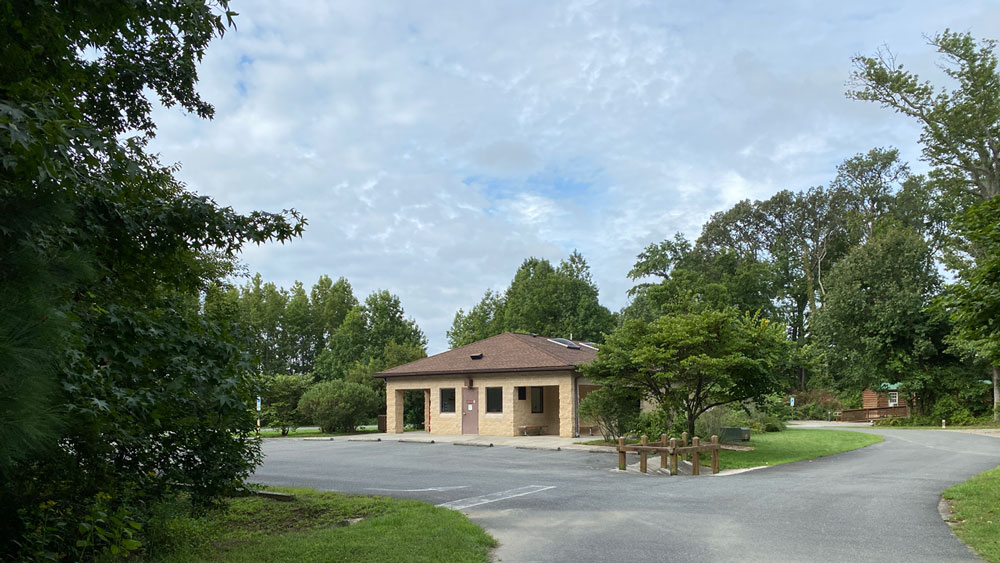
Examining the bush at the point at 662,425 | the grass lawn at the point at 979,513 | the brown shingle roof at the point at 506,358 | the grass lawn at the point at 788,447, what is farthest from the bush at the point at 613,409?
the grass lawn at the point at 979,513

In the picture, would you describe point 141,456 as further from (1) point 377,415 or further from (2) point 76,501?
(1) point 377,415

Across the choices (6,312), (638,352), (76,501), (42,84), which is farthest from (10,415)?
(638,352)

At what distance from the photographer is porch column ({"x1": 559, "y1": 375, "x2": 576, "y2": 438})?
28438 mm

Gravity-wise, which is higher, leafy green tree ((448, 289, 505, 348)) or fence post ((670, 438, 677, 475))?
leafy green tree ((448, 289, 505, 348))

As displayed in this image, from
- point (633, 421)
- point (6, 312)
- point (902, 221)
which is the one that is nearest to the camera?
point (6, 312)

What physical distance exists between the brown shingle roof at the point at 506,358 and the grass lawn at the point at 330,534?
59.1ft

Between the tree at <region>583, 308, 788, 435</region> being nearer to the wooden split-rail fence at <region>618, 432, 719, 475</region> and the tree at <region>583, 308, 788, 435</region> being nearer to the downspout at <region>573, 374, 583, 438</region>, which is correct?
the wooden split-rail fence at <region>618, 432, 719, 475</region>

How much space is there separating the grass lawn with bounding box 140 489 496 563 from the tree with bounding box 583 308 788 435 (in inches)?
388

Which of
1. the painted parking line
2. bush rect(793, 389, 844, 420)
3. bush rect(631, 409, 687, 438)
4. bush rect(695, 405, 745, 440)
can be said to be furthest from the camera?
bush rect(793, 389, 844, 420)

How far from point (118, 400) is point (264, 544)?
2793mm

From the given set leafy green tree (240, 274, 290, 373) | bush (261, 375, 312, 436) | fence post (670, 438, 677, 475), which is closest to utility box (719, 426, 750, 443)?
fence post (670, 438, 677, 475)

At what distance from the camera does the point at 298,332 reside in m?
66.2

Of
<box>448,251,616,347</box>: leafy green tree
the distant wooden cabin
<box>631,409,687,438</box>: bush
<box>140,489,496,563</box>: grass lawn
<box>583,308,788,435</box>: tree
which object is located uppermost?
<box>448,251,616,347</box>: leafy green tree

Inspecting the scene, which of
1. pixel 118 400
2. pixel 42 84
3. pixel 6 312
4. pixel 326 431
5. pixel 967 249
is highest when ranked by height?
pixel 967 249
